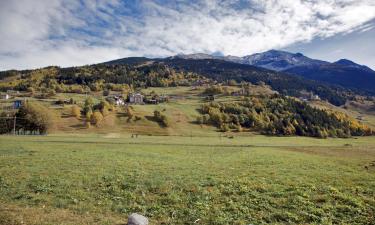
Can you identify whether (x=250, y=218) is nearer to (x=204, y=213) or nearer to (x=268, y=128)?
(x=204, y=213)

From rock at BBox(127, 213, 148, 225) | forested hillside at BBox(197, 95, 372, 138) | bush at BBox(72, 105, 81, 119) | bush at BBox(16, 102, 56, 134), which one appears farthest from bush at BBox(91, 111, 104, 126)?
rock at BBox(127, 213, 148, 225)

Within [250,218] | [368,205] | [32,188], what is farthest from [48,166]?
[368,205]

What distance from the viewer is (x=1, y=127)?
4806 inches

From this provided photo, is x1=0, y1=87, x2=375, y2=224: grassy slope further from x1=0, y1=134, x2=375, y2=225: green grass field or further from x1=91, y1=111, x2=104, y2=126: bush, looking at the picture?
x1=91, y1=111, x2=104, y2=126: bush

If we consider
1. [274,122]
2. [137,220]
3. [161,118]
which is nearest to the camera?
[137,220]

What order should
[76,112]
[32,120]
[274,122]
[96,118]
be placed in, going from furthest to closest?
[274,122]
[76,112]
[96,118]
[32,120]

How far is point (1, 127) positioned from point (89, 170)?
11372 cm

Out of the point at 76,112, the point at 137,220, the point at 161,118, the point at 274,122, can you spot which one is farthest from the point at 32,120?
the point at 274,122

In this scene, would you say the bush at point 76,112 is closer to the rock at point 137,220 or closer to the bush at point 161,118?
the bush at point 161,118

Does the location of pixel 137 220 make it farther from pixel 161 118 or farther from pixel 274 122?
pixel 274 122

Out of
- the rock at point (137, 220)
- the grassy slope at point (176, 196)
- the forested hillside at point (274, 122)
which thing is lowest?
the forested hillside at point (274, 122)

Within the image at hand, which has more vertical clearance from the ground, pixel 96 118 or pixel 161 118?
pixel 161 118

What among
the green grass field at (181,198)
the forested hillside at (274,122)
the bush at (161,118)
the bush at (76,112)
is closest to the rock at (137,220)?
the green grass field at (181,198)

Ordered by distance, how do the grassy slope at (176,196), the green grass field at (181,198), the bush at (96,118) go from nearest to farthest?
the green grass field at (181,198)
the grassy slope at (176,196)
the bush at (96,118)
